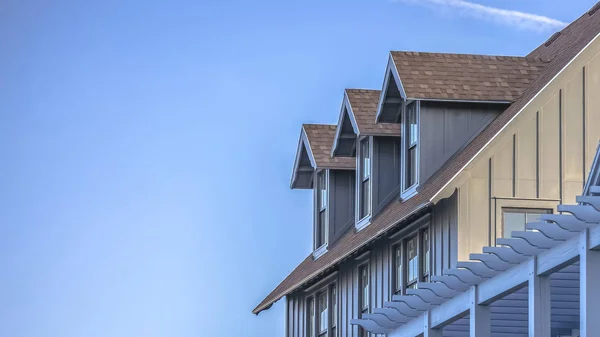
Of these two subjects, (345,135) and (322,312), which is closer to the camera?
(345,135)

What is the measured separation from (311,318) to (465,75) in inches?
394

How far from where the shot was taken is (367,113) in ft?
96.0

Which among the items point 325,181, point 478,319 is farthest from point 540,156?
point 325,181

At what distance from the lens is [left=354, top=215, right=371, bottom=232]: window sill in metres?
29.1

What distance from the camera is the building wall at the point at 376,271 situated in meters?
23.6

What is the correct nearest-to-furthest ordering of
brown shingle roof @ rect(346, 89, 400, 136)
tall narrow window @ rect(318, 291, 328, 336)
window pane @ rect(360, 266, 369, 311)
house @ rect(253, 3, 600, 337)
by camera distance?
house @ rect(253, 3, 600, 337) < brown shingle roof @ rect(346, 89, 400, 136) < window pane @ rect(360, 266, 369, 311) < tall narrow window @ rect(318, 291, 328, 336)

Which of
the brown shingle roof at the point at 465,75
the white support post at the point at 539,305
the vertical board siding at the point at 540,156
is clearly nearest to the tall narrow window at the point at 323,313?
the brown shingle roof at the point at 465,75

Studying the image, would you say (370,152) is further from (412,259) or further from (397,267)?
(412,259)

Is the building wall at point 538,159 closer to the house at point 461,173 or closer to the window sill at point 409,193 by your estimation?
the house at point 461,173

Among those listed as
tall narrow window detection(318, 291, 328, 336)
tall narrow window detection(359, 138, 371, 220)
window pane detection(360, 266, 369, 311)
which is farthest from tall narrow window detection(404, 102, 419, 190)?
tall narrow window detection(318, 291, 328, 336)

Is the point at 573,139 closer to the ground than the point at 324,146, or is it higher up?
closer to the ground

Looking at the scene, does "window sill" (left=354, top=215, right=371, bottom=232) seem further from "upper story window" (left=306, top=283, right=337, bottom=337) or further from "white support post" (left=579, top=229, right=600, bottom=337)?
"white support post" (left=579, top=229, right=600, bottom=337)

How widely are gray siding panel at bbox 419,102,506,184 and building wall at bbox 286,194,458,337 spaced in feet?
3.66

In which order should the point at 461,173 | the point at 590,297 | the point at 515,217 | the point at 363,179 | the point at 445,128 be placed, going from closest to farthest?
the point at 590,297 → the point at 461,173 → the point at 515,217 → the point at 445,128 → the point at 363,179
